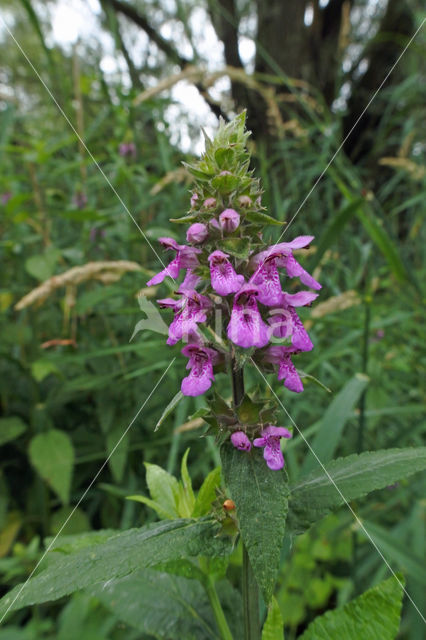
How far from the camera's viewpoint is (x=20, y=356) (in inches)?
80.0

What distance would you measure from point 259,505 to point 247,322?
0.22m

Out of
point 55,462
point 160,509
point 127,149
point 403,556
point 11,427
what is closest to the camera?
point 160,509

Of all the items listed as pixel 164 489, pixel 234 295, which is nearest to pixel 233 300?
pixel 234 295

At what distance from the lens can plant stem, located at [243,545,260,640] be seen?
26.2 inches

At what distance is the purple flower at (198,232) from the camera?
709mm

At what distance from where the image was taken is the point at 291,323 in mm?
691

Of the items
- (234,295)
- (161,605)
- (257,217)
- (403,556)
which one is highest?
(257,217)

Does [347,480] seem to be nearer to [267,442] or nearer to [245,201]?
[267,442]

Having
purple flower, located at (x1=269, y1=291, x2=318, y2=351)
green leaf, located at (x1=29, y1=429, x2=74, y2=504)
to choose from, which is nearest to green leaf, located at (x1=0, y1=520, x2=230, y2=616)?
purple flower, located at (x1=269, y1=291, x2=318, y2=351)

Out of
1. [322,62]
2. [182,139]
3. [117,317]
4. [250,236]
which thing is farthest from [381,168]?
[250,236]

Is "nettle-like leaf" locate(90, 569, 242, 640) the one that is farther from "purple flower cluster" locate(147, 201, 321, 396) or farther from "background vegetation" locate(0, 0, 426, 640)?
"purple flower cluster" locate(147, 201, 321, 396)

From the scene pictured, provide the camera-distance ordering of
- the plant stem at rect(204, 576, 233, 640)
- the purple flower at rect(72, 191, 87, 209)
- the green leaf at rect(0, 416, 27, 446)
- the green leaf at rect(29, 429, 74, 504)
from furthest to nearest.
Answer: the purple flower at rect(72, 191, 87, 209)
the green leaf at rect(0, 416, 27, 446)
the green leaf at rect(29, 429, 74, 504)
the plant stem at rect(204, 576, 233, 640)

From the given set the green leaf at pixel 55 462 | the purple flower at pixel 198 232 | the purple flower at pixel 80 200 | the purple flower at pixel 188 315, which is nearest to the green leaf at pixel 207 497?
the purple flower at pixel 188 315

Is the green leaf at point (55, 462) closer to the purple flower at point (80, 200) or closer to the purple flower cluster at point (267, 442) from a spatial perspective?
the purple flower cluster at point (267, 442)
